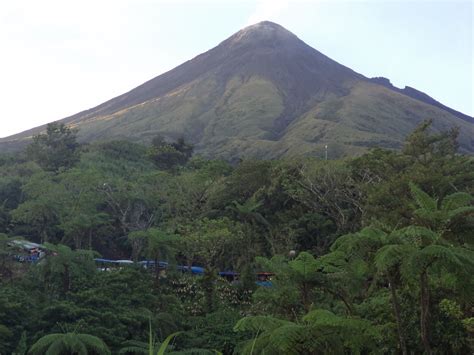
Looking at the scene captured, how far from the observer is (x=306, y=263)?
1010cm

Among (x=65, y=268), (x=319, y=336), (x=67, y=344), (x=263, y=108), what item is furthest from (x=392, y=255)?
(x=263, y=108)

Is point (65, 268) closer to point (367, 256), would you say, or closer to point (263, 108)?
point (367, 256)

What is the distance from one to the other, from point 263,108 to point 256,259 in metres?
89.8

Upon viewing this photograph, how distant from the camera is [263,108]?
102 m

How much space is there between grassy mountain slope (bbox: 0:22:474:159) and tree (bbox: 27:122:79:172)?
23.0m

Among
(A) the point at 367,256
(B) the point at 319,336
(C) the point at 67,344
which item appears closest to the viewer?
(B) the point at 319,336

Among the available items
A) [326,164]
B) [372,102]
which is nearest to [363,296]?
[326,164]

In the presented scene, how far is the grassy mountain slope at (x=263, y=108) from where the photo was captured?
75062 millimetres

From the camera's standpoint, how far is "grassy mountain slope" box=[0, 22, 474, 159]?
75062mm

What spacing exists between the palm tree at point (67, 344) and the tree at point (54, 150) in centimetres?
3098

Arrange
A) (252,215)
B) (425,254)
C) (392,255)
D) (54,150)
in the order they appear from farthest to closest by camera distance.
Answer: (54,150) → (252,215) → (392,255) → (425,254)

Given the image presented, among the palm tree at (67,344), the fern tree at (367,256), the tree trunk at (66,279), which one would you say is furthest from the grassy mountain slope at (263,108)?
the fern tree at (367,256)

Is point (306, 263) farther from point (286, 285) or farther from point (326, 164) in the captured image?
point (326, 164)

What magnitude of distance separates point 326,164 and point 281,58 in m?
114
